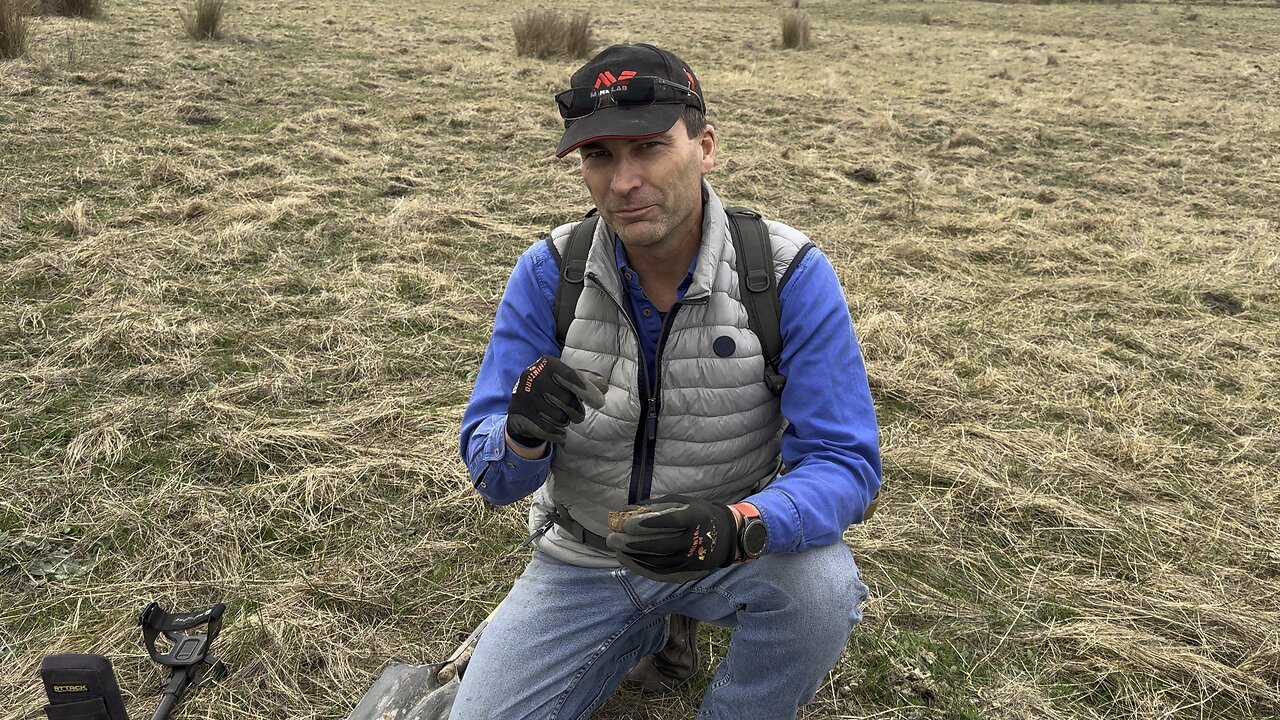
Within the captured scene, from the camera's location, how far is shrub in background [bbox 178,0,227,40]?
11719 mm

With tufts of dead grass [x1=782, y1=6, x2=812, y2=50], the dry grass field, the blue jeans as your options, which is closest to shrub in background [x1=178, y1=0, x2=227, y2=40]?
the dry grass field

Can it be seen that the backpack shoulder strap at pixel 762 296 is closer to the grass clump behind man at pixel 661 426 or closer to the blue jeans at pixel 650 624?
the grass clump behind man at pixel 661 426

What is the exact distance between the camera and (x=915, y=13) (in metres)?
23.1

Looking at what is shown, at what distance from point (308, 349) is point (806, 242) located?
10.0 ft

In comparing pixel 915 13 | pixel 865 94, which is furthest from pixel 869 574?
pixel 915 13

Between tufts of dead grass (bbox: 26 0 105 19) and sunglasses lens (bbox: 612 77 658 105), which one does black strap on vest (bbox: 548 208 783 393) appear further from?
tufts of dead grass (bbox: 26 0 105 19)

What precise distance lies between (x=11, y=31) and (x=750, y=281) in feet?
34.4

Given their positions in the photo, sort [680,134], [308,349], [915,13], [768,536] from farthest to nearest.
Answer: [915,13]
[308,349]
[680,134]
[768,536]

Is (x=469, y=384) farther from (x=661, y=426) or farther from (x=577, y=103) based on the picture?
(x=577, y=103)

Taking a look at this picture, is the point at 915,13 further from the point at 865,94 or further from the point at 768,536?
the point at 768,536

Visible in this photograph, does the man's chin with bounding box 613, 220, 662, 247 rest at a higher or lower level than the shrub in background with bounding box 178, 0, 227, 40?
lower

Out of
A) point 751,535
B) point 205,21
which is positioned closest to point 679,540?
point 751,535

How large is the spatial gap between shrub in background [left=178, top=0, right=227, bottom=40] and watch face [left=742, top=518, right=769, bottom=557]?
12883 millimetres

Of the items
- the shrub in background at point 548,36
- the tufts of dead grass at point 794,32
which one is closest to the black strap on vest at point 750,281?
the shrub in background at point 548,36
